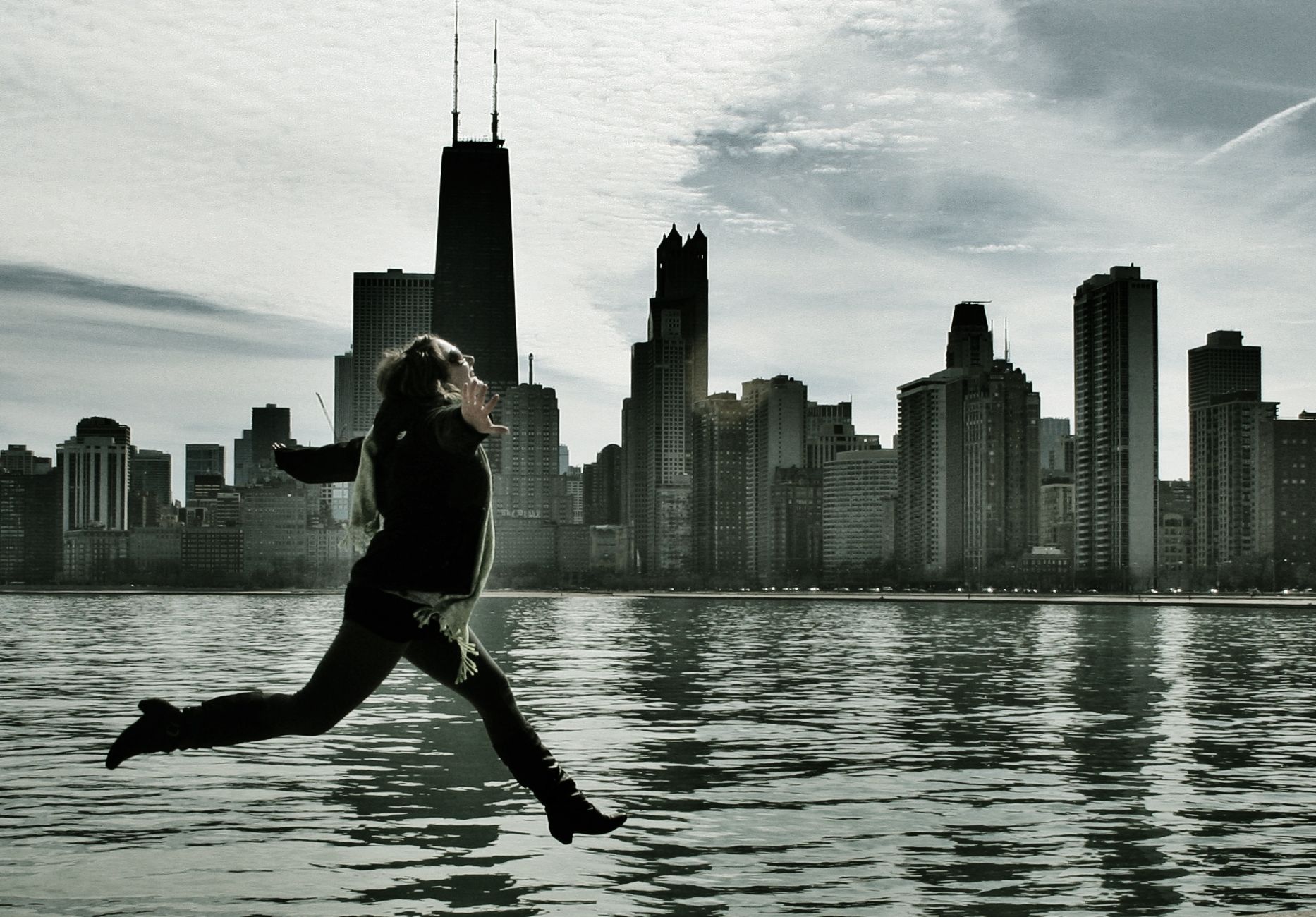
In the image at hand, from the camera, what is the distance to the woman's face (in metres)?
7.20

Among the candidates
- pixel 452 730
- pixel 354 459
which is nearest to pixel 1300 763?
pixel 452 730

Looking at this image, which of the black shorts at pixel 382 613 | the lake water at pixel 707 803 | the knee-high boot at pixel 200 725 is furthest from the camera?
the lake water at pixel 707 803

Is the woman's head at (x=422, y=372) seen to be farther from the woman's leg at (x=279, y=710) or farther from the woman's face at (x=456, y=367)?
the woman's leg at (x=279, y=710)

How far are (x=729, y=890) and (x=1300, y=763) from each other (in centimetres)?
1149

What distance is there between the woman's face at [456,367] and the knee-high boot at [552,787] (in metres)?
1.67

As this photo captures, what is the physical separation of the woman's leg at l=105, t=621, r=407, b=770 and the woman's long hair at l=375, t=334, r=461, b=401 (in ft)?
3.59

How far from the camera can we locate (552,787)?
7.29m

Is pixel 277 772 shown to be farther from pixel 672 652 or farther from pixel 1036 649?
pixel 1036 649

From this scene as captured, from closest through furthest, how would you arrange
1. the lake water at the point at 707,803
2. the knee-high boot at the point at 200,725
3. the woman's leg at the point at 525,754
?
the knee-high boot at the point at 200,725 → the woman's leg at the point at 525,754 → the lake water at the point at 707,803

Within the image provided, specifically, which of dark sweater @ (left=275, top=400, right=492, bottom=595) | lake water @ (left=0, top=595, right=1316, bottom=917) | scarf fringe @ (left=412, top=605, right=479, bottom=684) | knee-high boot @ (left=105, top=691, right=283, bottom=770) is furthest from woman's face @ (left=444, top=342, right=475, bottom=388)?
A: lake water @ (left=0, top=595, right=1316, bottom=917)

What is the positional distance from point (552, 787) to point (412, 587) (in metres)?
1.24

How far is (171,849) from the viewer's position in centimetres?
1121

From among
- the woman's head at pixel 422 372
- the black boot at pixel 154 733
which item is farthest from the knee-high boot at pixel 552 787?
the woman's head at pixel 422 372

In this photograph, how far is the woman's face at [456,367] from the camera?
7.20m
